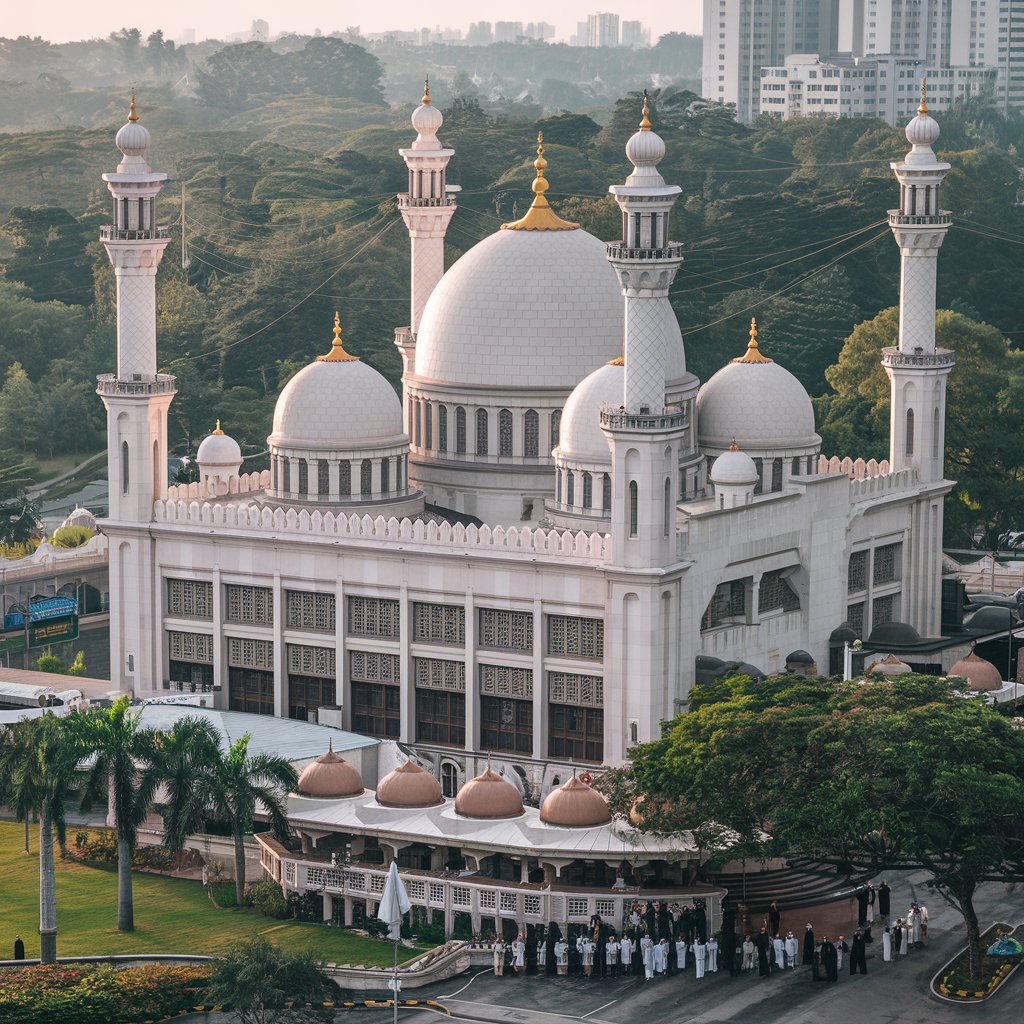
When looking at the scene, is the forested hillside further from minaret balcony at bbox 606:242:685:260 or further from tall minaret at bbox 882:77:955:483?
minaret balcony at bbox 606:242:685:260

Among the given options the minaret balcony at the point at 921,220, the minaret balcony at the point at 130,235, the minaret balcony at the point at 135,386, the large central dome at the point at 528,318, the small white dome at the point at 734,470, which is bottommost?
the small white dome at the point at 734,470

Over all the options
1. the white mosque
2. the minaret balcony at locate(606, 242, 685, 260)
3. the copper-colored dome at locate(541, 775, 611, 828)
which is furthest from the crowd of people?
the minaret balcony at locate(606, 242, 685, 260)

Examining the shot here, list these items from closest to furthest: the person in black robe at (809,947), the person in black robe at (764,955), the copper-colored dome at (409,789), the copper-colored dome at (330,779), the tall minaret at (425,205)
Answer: the person in black robe at (764,955)
the person in black robe at (809,947)
the copper-colored dome at (409,789)
the copper-colored dome at (330,779)
the tall minaret at (425,205)

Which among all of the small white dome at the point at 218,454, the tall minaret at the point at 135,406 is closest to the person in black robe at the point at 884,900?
the tall minaret at the point at 135,406

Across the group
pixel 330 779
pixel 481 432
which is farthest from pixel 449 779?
pixel 481 432

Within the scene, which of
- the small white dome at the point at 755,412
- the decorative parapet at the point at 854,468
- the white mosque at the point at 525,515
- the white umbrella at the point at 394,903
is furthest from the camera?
the decorative parapet at the point at 854,468

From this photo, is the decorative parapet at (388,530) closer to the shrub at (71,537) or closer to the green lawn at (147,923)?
the green lawn at (147,923)

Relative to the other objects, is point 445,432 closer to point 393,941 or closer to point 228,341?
point 393,941
